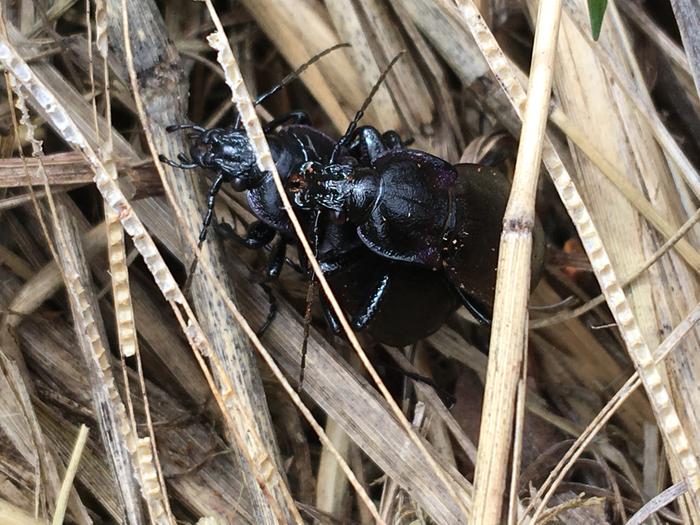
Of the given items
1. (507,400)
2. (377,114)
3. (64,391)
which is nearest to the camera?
(507,400)

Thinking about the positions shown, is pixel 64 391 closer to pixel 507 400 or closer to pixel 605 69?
pixel 507 400

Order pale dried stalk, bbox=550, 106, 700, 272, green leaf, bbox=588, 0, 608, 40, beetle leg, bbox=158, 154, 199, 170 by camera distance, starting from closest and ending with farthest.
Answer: green leaf, bbox=588, 0, 608, 40, pale dried stalk, bbox=550, 106, 700, 272, beetle leg, bbox=158, 154, 199, 170

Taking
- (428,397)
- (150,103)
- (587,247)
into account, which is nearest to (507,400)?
(587,247)

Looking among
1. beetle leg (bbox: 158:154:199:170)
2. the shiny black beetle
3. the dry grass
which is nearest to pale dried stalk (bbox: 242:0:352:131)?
the dry grass

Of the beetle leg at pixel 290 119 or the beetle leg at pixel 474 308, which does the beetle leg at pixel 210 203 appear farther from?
the beetle leg at pixel 474 308

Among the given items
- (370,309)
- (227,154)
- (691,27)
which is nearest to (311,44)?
(227,154)

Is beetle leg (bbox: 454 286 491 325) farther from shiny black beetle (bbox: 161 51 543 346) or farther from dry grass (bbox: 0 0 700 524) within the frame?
dry grass (bbox: 0 0 700 524)
